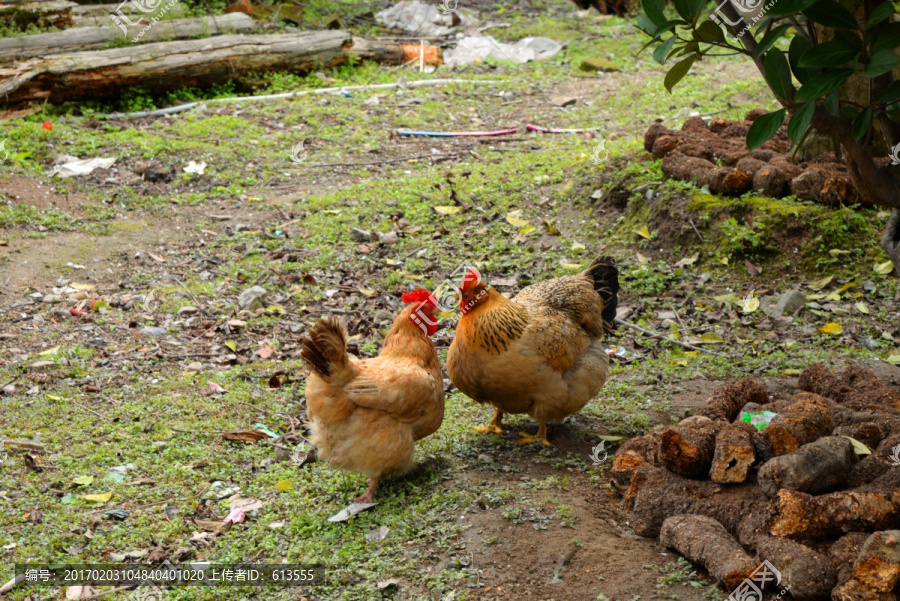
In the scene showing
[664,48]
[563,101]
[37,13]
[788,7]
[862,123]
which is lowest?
[563,101]

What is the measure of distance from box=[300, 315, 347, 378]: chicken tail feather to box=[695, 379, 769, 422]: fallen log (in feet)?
6.81

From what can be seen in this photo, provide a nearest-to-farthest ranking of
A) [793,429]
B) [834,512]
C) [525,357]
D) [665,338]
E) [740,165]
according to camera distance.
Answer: [834,512]
[793,429]
[525,357]
[665,338]
[740,165]

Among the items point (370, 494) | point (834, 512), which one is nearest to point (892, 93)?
point (834, 512)

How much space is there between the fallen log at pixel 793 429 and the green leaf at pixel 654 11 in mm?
2050

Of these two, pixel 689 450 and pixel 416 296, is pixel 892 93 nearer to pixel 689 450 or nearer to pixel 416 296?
pixel 689 450

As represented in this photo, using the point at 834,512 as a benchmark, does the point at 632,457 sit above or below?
below

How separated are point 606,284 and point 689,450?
2.05 m

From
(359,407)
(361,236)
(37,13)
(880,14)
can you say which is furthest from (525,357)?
(37,13)

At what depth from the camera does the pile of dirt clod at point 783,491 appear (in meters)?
3.15

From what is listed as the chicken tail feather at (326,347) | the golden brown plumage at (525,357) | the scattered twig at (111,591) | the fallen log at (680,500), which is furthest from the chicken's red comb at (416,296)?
the scattered twig at (111,591)

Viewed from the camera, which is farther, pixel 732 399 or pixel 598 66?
pixel 598 66

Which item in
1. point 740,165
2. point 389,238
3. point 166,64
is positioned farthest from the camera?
point 166,64

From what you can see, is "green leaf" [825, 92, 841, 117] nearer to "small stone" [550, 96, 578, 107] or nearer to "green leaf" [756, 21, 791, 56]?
"green leaf" [756, 21, 791, 56]

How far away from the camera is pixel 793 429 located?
12.8 feet
